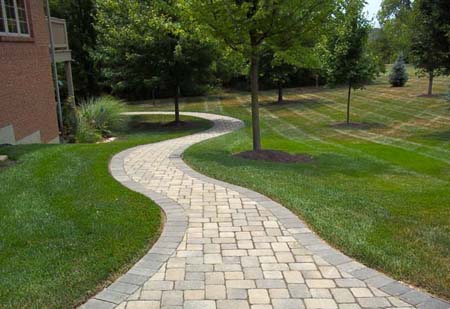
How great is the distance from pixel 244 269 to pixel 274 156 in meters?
6.13

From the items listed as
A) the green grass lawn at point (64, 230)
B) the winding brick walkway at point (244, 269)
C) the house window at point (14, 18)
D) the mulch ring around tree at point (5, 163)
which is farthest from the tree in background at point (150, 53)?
the winding brick walkway at point (244, 269)

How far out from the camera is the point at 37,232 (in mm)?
4852

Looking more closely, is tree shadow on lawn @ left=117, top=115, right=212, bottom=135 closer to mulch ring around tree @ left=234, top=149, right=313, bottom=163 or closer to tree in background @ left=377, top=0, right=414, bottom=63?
mulch ring around tree @ left=234, top=149, right=313, bottom=163

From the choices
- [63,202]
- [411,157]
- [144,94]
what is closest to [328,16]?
[411,157]

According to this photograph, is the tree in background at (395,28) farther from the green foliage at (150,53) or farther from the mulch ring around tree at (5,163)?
the mulch ring around tree at (5,163)

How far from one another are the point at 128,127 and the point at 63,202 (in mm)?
13932

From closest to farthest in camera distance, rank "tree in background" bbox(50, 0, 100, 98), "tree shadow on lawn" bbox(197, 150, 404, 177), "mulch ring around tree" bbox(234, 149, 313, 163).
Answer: "tree shadow on lawn" bbox(197, 150, 404, 177), "mulch ring around tree" bbox(234, 149, 313, 163), "tree in background" bbox(50, 0, 100, 98)

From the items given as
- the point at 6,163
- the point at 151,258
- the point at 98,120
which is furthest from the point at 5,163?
the point at 98,120

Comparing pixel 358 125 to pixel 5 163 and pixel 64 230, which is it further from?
pixel 64 230

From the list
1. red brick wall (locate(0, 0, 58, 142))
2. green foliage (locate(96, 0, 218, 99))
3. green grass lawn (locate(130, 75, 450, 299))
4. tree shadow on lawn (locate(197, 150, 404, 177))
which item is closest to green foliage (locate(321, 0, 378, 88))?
green grass lawn (locate(130, 75, 450, 299))

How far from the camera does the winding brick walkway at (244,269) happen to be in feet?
11.4

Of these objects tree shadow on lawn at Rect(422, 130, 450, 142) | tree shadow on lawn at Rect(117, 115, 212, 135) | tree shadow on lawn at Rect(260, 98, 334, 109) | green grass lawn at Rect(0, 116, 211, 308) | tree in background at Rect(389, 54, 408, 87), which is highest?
tree in background at Rect(389, 54, 408, 87)

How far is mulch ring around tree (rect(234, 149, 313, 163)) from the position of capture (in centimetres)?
980

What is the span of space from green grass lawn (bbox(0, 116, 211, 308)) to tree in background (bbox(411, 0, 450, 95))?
12755 mm
